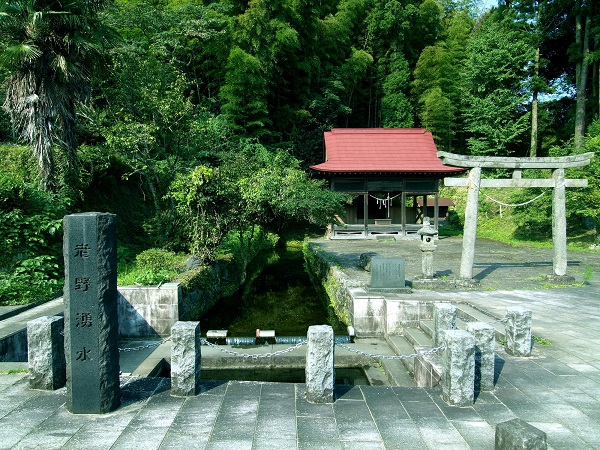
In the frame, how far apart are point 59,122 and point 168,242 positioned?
4490 millimetres

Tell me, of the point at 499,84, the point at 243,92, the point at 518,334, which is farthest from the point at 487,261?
the point at 499,84

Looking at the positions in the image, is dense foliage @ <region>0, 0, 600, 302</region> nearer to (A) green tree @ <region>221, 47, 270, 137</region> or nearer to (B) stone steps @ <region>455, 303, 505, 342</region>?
(A) green tree @ <region>221, 47, 270, 137</region>

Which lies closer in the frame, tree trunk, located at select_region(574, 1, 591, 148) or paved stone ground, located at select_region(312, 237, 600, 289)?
paved stone ground, located at select_region(312, 237, 600, 289)

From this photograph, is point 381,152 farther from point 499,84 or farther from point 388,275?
point 388,275

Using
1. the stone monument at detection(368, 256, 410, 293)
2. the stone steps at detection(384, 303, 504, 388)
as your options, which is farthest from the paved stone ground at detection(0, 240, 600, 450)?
the stone monument at detection(368, 256, 410, 293)

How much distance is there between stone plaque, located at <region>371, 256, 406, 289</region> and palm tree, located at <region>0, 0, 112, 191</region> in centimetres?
834

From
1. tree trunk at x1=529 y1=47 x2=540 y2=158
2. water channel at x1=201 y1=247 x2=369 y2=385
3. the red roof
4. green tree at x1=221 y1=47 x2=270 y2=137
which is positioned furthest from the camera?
tree trunk at x1=529 y1=47 x2=540 y2=158

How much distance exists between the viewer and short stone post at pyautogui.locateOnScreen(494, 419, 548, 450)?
305 centimetres

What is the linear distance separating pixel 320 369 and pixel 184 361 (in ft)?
5.20

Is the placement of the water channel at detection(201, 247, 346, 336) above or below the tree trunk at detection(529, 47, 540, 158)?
below

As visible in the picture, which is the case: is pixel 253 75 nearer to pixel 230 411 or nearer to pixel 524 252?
pixel 524 252

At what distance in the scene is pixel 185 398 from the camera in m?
4.92

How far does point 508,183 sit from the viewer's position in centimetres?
1162

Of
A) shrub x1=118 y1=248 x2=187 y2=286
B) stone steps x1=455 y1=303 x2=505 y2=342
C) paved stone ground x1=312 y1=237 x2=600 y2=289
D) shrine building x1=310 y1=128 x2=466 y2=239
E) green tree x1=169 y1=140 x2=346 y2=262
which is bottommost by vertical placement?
stone steps x1=455 y1=303 x2=505 y2=342
